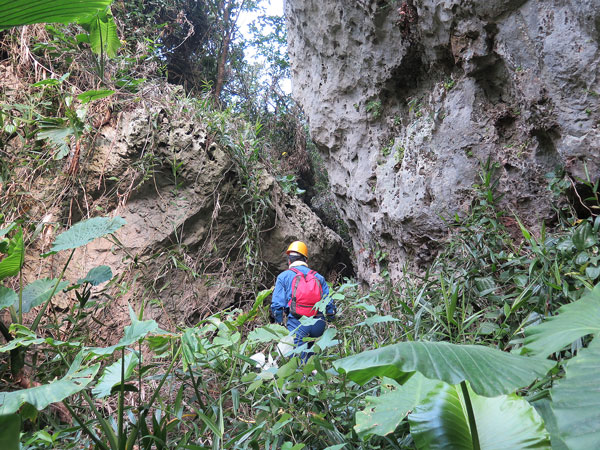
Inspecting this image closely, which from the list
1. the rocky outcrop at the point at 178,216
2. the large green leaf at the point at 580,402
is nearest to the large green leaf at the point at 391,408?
the large green leaf at the point at 580,402

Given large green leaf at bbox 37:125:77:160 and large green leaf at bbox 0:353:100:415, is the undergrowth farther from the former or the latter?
large green leaf at bbox 37:125:77:160

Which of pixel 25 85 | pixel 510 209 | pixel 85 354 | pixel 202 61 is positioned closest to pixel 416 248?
pixel 510 209

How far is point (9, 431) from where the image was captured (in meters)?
0.77

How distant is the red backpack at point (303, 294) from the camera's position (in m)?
3.31

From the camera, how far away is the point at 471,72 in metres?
3.07

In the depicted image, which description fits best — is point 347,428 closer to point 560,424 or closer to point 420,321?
point 560,424

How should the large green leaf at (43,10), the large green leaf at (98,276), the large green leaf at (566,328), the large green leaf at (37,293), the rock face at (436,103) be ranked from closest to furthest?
the large green leaf at (566,328), the large green leaf at (43,10), the large green leaf at (37,293), the large green leaf at (98,276), the rock face at (436,103)

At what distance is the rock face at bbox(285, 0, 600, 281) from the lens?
2.49m

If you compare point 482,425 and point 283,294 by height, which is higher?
point 482,425

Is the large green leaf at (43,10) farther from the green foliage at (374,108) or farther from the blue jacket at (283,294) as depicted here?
the green foliage at (374,108)

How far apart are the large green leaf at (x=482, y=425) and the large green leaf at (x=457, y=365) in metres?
0.21

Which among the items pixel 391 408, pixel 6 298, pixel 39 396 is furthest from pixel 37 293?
pixel 391 408

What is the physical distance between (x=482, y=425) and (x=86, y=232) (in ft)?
5.25

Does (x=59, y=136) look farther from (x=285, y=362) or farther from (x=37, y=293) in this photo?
(x=285, y=362)
